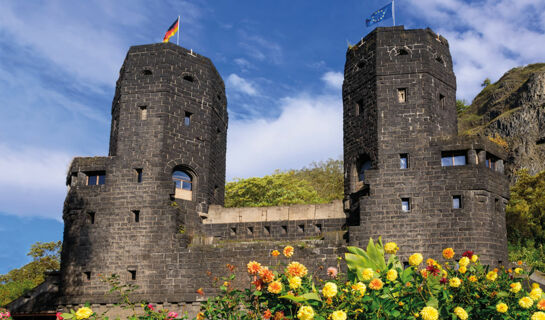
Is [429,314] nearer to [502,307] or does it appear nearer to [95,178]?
[502,307]

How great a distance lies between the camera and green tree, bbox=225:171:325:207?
4181 cm

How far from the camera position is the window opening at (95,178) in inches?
971

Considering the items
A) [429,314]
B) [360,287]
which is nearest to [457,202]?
[360,287]

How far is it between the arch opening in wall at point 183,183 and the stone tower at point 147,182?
0.15 ft

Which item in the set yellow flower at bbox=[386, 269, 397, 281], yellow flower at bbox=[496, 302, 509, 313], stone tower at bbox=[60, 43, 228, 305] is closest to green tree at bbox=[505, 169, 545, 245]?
stone tower at bbox=[60, 43, 228, 305]

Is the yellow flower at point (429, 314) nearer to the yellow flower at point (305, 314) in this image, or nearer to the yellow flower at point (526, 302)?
the yellow flower at point (305, 314)

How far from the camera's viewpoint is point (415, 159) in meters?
21.7

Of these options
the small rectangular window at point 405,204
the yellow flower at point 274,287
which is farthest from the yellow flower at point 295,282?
the small rectangular window at point 405,204

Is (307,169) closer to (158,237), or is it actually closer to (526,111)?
(526,111)

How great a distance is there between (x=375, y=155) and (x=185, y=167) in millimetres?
8736

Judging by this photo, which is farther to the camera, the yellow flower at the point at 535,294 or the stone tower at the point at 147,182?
the stone tower at the point at 147,182

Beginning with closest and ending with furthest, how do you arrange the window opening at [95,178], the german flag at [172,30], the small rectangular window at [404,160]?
the small rectangular window at [404,160] < the window opening at [95,178] < the german flag at [172,30]

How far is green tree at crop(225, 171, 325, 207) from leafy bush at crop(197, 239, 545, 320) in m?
34.9

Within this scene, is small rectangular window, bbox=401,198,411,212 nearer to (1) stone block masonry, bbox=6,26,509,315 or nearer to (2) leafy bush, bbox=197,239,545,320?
(1) stone block masonry, bbox=6,26,509,315
